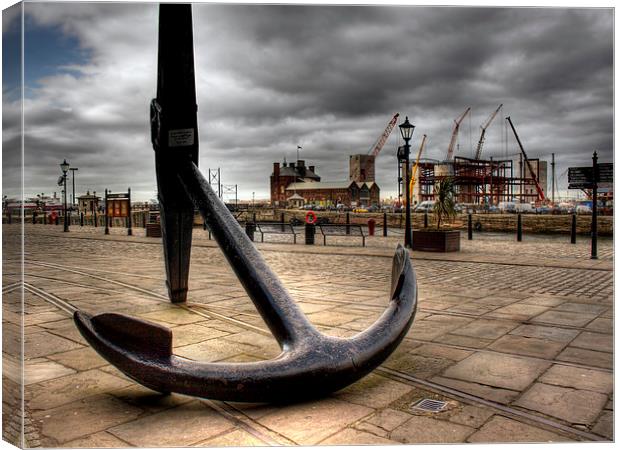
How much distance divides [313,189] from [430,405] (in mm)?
101375

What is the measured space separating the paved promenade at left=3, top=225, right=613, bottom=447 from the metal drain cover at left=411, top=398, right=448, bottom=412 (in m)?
0.04

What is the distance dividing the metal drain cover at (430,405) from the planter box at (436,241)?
9671mm

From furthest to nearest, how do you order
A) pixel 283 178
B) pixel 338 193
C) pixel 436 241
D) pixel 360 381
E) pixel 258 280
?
pixel 283 178, pixel 338 193, pixel 436 241, pixel 360 381, pixel 258 280

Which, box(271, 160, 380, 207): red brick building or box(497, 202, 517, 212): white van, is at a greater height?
box(271, 160, 380, 207): red brick building

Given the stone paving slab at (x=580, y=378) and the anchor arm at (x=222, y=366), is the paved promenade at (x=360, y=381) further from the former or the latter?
the anchor arm at (x=222, y=366)

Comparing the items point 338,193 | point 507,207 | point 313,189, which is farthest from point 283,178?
point 507,207

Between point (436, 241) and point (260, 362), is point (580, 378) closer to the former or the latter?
point (260, 362)

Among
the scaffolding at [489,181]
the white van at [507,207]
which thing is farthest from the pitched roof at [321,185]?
the scaffolding at [489,181]

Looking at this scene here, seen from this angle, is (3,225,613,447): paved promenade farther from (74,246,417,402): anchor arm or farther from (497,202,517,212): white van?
(497,202,517,212): white van

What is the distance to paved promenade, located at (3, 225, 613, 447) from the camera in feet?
7.30

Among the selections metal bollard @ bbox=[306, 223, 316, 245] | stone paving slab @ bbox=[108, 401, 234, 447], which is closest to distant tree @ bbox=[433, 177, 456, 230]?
metal bollard @ bbox=[306, 223, 316, 245]

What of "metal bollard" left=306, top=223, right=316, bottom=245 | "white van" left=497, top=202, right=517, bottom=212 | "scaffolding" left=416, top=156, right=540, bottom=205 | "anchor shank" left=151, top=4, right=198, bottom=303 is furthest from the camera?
"white van" left=497, top=202, right=517, bottom=212

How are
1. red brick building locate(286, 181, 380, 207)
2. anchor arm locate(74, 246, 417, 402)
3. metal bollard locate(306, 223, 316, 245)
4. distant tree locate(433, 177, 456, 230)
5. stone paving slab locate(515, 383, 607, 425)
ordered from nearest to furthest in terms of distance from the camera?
anchor arm locate(74, 246, 417, 402) → stone paving slab locate(515, 383, 607, 425) → distant tree locate(433, 177, 456, 230) → metal bollard locate(306, 223, 316, 245) → red brick building locate(286, 181, 380, 207)

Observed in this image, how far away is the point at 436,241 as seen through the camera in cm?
1198
